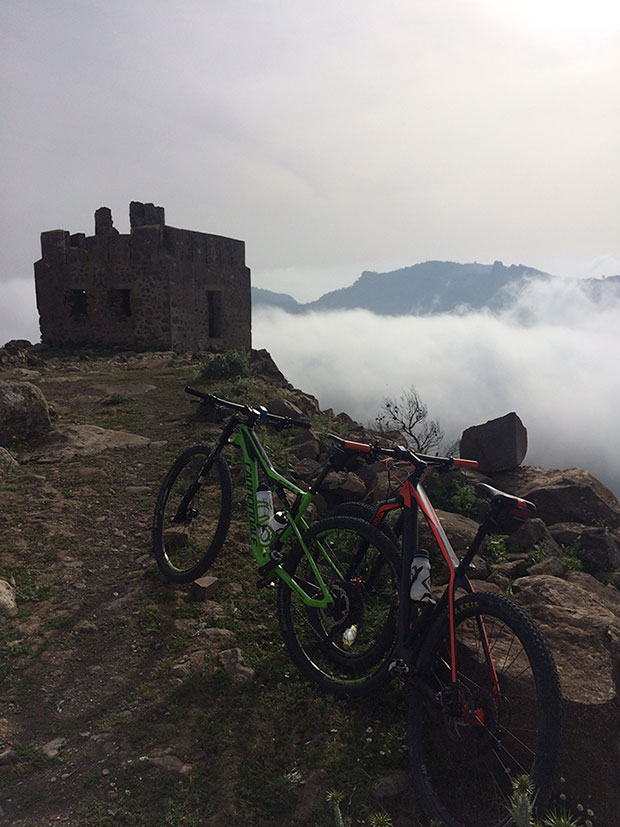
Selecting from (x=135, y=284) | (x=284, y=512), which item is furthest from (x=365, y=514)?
(x=135, y=284)

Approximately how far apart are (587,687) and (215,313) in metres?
21.7

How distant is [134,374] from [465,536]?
11.7 m

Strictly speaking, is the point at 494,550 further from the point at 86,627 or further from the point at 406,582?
the point at 86,627

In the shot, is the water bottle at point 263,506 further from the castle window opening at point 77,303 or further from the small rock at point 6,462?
the castle window opening at point 77,303

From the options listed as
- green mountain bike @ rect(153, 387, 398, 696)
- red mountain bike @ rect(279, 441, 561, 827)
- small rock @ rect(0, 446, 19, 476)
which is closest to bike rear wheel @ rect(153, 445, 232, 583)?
green mountain bike @ rect(153, 387, 398, 696)

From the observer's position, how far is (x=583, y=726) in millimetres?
2752

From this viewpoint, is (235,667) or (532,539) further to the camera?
(532,539)

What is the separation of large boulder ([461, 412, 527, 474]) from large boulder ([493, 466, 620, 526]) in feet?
1.24

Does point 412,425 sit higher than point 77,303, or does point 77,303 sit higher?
point 77,303

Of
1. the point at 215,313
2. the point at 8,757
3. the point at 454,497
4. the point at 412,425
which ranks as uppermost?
the point at 215,313

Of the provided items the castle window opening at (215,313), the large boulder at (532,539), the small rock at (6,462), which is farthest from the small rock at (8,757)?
the castle window opening at (215,313)

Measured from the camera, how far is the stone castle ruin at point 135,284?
68.7 ft

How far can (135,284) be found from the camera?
2098cm

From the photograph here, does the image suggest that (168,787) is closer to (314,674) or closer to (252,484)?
(314,674)
